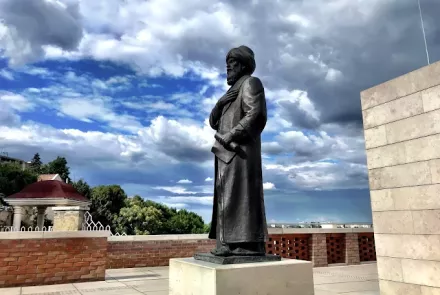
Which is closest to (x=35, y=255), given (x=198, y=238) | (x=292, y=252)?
(x=198, y=238)

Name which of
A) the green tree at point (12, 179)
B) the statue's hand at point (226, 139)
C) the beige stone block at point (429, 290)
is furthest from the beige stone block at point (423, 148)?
the green tree at point (12, 179)

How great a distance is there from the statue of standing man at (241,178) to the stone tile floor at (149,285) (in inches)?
155

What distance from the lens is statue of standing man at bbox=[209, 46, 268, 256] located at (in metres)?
3.17

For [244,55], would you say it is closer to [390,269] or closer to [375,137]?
[375,137]

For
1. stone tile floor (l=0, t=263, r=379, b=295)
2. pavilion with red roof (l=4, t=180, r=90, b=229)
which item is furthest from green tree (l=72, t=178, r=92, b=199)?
stone tile floor (l=0, t=263, r=379, b=295)

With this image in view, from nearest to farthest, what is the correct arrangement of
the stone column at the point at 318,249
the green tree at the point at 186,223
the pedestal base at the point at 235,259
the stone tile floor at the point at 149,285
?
the pedestal base at the point at 235,259, the stone tile floor at the point at 149,285, the stone column at the point at 318,249, the green tree at the point at 186,223

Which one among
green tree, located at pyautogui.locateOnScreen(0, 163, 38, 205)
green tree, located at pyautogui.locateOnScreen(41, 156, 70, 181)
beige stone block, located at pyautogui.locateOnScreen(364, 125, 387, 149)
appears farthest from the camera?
green tree, located at pyautogui.locateOnScreen(41, 156, 70, 181)

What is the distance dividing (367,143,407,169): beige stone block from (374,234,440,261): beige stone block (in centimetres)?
114

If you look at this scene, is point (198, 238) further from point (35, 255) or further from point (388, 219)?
point (388, 219)

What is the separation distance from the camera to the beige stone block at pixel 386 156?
5.50 metres

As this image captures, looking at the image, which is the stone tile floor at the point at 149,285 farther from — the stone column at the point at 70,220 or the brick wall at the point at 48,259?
the stone column at the point at 70,220


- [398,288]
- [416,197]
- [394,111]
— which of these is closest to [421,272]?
[398,288]

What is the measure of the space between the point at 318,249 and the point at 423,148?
6.52m

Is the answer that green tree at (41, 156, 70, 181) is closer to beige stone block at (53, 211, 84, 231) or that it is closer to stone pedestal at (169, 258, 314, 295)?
beige stone block at (53, 211, 84, 231)
